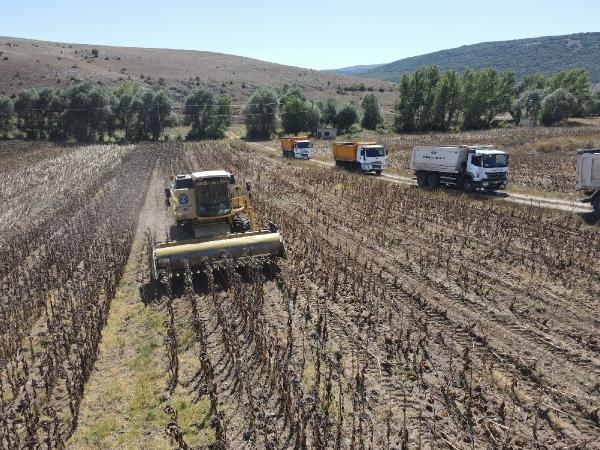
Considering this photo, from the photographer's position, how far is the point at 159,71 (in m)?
133

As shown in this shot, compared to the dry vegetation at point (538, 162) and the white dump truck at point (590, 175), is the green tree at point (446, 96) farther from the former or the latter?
the white dump truck at point (590, 175)

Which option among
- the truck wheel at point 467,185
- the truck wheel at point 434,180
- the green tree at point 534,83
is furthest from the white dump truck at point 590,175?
the green tree at point 534,83

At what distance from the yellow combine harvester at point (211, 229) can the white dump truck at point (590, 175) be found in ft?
53.7

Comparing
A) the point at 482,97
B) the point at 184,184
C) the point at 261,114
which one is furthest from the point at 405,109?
the point at 184,184

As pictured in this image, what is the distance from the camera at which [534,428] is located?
23.1 ft

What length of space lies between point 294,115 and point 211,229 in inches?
2716

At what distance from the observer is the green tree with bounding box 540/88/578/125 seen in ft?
285

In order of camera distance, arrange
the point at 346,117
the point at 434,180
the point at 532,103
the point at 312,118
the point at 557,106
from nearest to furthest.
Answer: the point at 434,180
the point at 312,118
the point at 346,117
the point at 557,106
the point at 532,103

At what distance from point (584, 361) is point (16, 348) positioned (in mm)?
11669

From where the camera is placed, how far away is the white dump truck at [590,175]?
2156cm

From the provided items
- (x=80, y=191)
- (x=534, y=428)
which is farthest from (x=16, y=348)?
(x=80, y=191)

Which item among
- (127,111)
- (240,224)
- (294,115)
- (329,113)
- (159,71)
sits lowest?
(240,224)

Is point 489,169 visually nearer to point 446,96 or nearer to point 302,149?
point 302,149

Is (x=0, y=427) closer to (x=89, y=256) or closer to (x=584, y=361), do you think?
(x=89, y=256)
